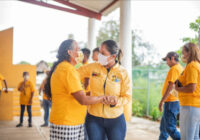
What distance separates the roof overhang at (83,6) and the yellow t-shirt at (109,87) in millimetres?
6025

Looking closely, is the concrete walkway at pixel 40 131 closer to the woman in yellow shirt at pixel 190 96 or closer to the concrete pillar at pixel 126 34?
the concrete pillar at pixel 126 34

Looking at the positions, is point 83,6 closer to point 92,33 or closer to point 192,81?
point 92,33

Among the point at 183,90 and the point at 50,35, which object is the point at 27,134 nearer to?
the point at 183,90

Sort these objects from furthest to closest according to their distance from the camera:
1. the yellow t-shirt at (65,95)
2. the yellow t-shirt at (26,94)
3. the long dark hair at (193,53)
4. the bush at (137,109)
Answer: the bush at (137,109) → the yellow t-shirt at (26,94) → the long dark hair at (193,53) → the yellow t-shirt at (65,95)

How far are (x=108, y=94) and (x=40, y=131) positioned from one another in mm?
3586

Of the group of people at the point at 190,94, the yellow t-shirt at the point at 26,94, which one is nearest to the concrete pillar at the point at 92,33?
the yellow t-shirt at the point at 26,94

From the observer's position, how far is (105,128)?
7.09 feet

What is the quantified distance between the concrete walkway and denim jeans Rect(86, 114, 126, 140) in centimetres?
260

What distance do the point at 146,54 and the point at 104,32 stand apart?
514 centimetres

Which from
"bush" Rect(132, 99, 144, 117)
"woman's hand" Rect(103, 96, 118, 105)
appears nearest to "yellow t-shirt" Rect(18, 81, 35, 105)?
"bush" Rect(132, 99, 144, 117)

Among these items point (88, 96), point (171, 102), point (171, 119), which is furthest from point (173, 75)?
point (88, 96)

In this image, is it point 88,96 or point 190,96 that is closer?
point 88,96

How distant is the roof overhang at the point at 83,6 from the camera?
26.7ft

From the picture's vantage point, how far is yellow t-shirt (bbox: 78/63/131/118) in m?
2.12
